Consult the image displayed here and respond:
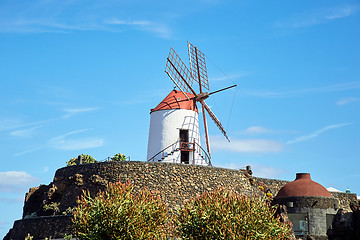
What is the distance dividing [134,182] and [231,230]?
1451 cm

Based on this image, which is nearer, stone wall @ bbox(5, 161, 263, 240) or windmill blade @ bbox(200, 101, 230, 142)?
stone wall @ bbox(5, 161, 263, 240)

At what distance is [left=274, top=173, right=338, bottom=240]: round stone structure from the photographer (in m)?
35.5

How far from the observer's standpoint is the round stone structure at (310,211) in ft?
117

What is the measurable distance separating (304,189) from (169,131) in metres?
12.3

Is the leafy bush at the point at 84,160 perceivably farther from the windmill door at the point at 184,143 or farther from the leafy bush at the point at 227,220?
the leafy bush at the point at 227,220

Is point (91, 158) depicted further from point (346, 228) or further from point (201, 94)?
point (346, 228)

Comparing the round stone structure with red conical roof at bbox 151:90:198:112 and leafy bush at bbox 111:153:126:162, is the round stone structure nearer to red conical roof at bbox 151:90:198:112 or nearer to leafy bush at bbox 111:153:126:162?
red conical roof at bbox 151:90:198:112

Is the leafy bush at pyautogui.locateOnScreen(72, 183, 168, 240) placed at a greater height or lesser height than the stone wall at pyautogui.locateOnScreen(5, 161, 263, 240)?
lesser

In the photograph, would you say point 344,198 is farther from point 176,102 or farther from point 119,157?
point 119,157

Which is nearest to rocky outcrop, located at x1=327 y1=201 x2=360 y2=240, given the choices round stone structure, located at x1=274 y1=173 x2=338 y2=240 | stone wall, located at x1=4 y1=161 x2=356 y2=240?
round stone structure, located at x1=274 y1=173 x2=338 y2=240

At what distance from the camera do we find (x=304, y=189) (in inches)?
1478

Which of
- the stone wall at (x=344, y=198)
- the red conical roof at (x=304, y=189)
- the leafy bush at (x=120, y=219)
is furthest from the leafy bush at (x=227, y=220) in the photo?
the stone wall at (x=344, y=198)

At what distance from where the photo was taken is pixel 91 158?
52.1 m

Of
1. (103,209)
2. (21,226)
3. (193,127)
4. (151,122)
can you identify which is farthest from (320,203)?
(21,226)
